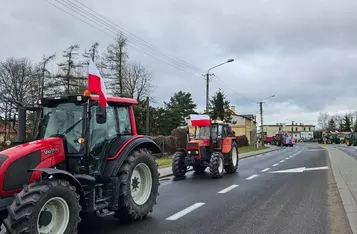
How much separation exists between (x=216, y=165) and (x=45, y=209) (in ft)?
30.2

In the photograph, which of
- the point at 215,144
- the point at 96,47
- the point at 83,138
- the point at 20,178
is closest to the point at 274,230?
the point at 83,138

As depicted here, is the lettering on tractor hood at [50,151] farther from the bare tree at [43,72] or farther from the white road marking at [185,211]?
the bare tree at [43,72]

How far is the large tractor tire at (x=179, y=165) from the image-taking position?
13.8m

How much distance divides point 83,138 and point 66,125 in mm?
401

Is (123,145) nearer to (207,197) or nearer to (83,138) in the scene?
(83,138)

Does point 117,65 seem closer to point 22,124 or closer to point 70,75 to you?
Answer: point 70,75

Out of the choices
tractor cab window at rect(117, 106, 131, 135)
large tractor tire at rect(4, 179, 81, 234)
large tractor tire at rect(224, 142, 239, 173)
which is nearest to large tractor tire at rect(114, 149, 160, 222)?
tractor cab window at rect(117, 106, 131, 135)

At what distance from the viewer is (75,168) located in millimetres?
5789

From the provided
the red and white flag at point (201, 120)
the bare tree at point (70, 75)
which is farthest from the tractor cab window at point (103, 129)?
the bare tree at point (70, 75)

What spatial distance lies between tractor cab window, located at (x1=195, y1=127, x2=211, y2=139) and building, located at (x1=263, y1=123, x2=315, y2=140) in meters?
109

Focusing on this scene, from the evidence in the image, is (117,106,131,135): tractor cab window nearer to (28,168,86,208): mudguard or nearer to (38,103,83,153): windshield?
(38,103,83,153): windshield

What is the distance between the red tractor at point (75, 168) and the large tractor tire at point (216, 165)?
6090 mm

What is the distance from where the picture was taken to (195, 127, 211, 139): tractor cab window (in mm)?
14791

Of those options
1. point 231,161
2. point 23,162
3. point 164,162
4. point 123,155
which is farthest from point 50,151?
point 164,162
